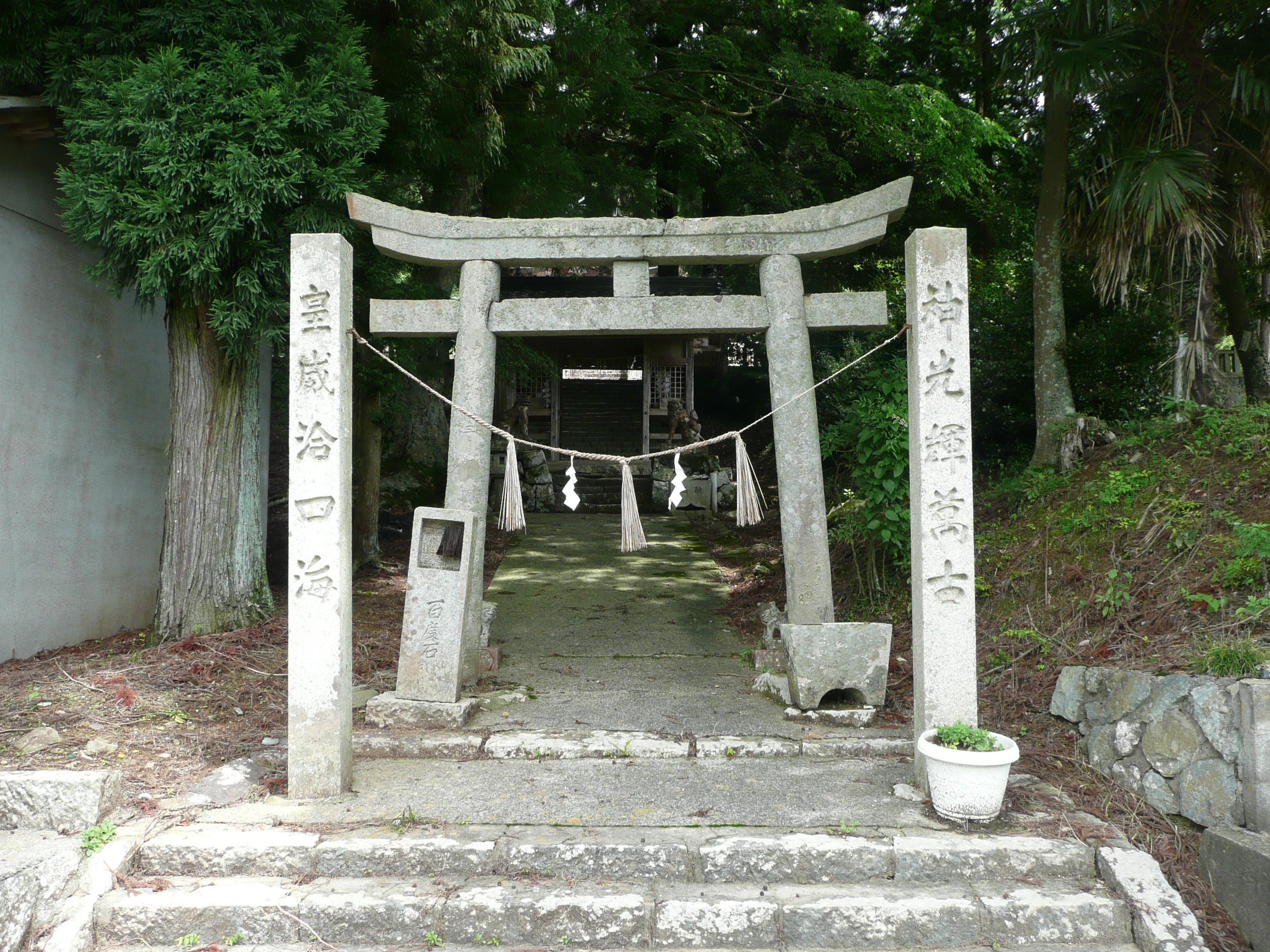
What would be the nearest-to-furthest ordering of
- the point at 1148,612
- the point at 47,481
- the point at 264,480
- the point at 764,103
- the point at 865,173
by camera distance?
the point at 1148,612, the point at 47,481, the point at 264,480, the point at 764,103, the point at 865,173

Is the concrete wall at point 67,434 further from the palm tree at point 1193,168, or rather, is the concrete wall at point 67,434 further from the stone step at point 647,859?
the palm tree at point 1193,168

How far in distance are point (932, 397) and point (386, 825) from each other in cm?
346

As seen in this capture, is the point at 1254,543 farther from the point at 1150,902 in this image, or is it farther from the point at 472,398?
the point at 472,398

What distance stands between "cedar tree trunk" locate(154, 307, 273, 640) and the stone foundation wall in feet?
20.8

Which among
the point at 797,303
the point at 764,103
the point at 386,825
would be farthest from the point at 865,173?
the point at 386,825

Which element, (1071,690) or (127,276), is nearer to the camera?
(1071,690)

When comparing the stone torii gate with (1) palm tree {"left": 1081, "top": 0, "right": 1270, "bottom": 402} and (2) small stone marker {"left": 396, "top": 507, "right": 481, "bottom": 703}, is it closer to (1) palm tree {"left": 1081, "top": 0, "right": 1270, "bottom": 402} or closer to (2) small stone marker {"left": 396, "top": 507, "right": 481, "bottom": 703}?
(2) small stone marker {"left": 396, "top": 507, "right": 481, "bottom": 703}

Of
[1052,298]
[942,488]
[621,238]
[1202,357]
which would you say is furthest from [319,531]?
[1202,357]

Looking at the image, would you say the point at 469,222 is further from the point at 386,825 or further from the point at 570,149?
the point at 570,149

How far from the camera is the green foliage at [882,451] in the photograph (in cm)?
646

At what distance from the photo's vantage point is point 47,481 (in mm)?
6855

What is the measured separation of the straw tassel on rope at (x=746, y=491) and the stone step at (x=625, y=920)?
2292 millimetres

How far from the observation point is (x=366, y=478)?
998 centimetres

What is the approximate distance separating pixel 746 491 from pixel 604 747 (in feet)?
5.84
